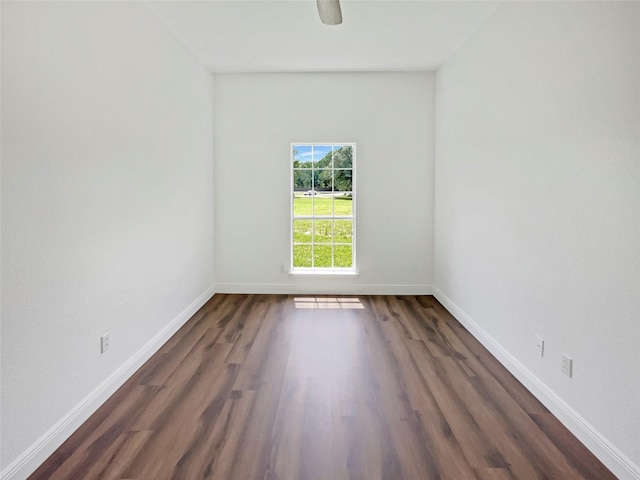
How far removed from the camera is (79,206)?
2152 mm

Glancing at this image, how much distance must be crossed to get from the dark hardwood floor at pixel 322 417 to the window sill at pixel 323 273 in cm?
143

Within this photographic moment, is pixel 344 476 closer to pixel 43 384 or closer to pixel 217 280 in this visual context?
pixel 43 384

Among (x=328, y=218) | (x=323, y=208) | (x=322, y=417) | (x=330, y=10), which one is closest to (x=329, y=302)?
(x=328, y=218)

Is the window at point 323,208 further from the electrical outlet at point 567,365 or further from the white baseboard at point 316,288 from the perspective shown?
the electrical outlet at point 567,365

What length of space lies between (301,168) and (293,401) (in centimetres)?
323

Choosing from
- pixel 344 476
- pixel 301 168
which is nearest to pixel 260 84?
pixel 301 168

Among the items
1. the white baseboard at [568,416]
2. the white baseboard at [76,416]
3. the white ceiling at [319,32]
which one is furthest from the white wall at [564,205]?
the white baseboard at [76,416]

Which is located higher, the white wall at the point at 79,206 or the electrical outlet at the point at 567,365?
the white wall at the point at 79,206

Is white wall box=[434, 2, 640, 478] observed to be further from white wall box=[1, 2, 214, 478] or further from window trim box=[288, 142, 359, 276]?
white wall box=[1, 2, 214, 478]

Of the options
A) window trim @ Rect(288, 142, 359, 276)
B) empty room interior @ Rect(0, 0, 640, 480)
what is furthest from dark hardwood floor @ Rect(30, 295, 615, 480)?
window trim @ Rect(288, 142, 359, 276)

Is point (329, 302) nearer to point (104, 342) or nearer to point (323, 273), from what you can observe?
point (323, 273)

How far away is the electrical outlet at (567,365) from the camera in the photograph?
213 centimetres

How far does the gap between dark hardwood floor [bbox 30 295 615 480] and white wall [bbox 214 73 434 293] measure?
144 cm

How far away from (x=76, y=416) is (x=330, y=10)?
2.85 meters
